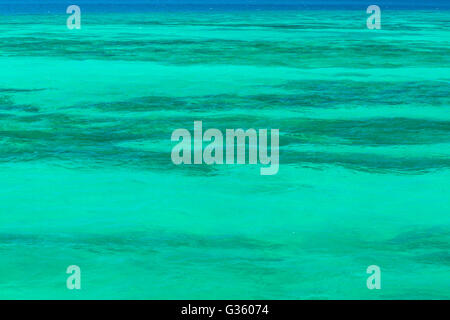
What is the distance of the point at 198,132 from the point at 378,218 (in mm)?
1492

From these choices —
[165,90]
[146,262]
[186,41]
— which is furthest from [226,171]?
[186,41]

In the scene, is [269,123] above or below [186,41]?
below

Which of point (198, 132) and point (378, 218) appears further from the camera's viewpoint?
point (198, 132)

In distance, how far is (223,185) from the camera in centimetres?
375

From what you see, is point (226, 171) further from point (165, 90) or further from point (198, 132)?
point (165, 90)

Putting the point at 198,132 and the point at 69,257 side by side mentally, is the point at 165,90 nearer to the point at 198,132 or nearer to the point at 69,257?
the point at 198,132

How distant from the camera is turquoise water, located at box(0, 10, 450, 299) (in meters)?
2.83

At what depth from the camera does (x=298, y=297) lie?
2.66 meters

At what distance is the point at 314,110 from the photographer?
5215 mm

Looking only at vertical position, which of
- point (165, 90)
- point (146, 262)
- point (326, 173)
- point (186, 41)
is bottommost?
point (146, 262)

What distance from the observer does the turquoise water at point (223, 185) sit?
111 inches
